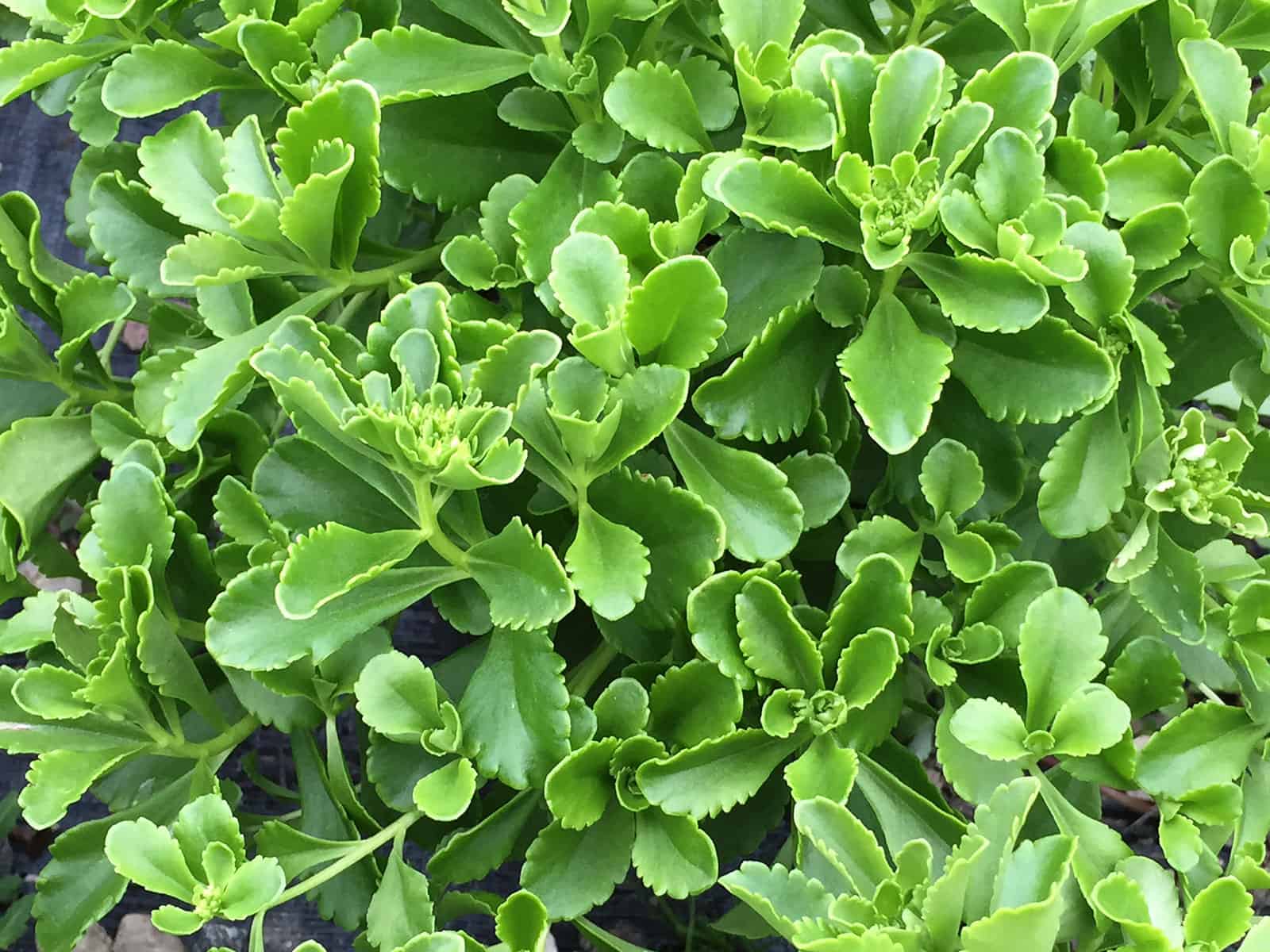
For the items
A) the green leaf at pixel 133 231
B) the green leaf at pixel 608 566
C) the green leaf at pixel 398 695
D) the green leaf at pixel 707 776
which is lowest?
the green leaf at pixel 707 776

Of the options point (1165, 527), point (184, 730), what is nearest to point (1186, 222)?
point (1165, 527)

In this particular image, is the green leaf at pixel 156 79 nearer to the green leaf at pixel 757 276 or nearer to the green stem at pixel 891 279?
the green leaf at pixel 757 276

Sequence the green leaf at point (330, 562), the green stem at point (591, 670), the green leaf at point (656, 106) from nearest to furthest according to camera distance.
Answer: the green leaf at point (330, 562) → the green leaf at point (656, 106) → the green stem at point (591, 670)

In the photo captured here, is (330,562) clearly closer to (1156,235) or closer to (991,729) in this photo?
(991,729)

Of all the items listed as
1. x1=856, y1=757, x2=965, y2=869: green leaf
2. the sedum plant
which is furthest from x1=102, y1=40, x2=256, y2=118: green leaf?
x1=856, y1=757, x2=965, y2=869: green leaf

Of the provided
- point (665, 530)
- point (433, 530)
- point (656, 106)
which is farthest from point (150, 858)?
point (656, 106)

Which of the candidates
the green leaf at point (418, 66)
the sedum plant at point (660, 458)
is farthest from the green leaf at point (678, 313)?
the green leaf at point (418, 66)

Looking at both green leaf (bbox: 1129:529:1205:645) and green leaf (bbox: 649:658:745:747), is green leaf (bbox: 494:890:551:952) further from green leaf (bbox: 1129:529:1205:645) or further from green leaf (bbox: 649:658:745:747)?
green leaf (bbox: 1129:529:1205:645)
